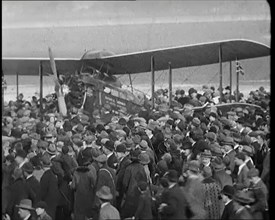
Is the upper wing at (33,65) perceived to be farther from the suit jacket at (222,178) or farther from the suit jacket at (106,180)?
the suit jacket at (222,178)

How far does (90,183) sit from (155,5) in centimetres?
374

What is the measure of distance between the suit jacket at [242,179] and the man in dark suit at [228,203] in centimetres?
15

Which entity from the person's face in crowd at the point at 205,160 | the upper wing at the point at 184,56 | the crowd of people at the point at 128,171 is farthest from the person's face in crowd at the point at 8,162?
the upper wing at the point at 184,56

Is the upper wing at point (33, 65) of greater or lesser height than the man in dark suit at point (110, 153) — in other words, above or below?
above

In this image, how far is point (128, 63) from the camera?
1627 centimetres

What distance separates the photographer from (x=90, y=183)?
240 inches

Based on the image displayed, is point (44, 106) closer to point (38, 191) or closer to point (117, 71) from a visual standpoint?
point (38, 191)

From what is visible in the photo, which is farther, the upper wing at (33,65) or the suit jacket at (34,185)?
the upper wing at (33,65)

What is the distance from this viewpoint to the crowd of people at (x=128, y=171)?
522cm

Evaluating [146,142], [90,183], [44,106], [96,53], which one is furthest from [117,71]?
[90,183]

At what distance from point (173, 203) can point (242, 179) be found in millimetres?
1208

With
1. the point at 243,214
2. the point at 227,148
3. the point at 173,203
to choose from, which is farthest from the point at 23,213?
the point at 227,148

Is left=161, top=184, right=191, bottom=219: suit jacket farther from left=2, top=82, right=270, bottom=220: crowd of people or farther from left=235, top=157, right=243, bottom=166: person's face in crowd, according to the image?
left=235, top=157, right=243, bottom=166: person's face in crowd

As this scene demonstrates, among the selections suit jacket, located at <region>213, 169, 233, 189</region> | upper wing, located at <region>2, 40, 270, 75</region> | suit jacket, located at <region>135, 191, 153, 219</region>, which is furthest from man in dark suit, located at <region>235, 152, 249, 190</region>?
upper wing, located at <region>2, 40, 270, 75</region>
